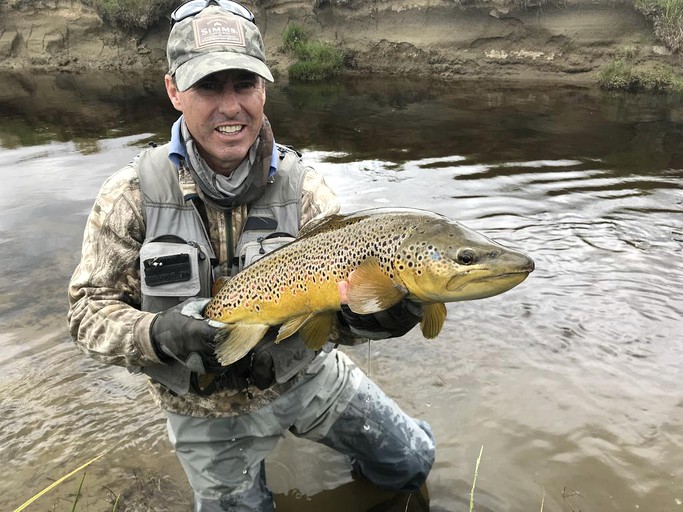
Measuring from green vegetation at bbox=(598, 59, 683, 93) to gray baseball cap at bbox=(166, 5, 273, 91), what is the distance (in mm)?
16546

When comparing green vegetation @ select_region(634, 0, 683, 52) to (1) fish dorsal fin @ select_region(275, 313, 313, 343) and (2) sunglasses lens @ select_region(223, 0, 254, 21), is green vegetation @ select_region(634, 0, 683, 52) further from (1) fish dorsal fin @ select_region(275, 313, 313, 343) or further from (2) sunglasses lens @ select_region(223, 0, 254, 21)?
(1) fish dorsal fin @ select_region(275, 313, 313, 343)

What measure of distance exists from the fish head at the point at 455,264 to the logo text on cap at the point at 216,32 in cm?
145

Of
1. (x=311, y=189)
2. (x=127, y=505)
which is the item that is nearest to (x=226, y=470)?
(x=127, y=505)

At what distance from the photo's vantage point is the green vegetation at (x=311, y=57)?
20828 mm

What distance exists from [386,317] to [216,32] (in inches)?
68.4

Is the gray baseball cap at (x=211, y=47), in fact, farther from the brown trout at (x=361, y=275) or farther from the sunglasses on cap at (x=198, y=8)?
the brown trout at (x=361, y=275)

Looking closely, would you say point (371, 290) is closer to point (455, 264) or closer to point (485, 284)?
point (455, 264)

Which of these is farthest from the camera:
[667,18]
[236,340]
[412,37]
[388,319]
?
[412,37]

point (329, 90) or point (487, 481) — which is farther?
point (329, 90)

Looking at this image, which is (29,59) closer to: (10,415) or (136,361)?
(10,415)

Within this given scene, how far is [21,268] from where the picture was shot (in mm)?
6895

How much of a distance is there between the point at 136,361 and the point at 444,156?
370 inches

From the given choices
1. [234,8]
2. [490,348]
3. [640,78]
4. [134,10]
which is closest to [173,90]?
[234,8]

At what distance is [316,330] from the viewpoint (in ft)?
9.20
